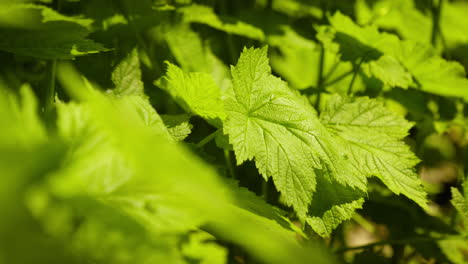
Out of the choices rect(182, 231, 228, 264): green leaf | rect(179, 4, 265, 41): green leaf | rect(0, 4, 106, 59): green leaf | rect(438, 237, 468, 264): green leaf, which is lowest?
rect(438, 237, 468, 264): green leaf

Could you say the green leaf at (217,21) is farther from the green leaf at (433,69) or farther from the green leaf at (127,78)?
the green leaf at (433,69)

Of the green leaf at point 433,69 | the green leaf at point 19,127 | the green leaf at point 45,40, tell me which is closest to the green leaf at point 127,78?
the green leaf at point 45,40

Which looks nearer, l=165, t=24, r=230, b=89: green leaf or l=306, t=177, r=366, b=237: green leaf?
l=306, t=177, r=366, b=237: green leaf

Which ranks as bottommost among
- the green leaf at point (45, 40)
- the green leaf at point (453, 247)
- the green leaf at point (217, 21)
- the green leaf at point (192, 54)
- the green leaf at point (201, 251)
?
the green leaf at point (453, 247)

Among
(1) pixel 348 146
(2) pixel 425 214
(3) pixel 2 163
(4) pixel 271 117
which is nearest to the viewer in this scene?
(3) pixel 2 163

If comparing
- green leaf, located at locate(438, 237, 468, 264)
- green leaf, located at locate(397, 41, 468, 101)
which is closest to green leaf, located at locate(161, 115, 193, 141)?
green leaf, located at locate(397, 41, 468, 101)

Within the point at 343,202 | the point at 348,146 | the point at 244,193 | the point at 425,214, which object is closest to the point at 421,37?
the point at 425,214

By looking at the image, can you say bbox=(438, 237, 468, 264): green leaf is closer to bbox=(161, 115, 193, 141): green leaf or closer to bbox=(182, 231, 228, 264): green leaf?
bbox=(182, 231, 228, 264): green leaf

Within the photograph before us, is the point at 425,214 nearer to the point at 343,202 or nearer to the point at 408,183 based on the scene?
the point at 408,183
